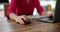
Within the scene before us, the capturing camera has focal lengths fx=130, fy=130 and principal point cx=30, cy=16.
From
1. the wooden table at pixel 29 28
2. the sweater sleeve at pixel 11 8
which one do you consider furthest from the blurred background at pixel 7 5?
the wooden table at pixel 29 28

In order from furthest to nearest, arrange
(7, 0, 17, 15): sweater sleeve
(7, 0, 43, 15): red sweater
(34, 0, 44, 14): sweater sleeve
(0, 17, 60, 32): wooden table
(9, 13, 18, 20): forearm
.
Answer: (34, 0, 44, 14): sweater sleeve → (7, 0, 43, 15): red sweater → (7, 0, 17, 15): sweater sleeve → (9, 13, 18, 20): forearm → (0, 17, 60, 32): wooden table

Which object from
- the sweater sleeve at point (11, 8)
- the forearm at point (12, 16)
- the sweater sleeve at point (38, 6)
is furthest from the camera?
the sweater sleeve at point (38, 6)

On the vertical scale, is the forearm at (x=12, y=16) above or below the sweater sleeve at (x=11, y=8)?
below

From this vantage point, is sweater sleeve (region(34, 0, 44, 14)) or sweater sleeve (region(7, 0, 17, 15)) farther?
sweater sleeve (region(34, 0, 44, 14))

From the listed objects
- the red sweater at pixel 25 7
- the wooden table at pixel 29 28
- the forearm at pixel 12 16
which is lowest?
the wooden table at pixel 29 28

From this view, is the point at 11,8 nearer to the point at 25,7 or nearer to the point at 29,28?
the point at 25,7

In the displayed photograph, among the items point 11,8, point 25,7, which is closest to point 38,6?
point 25,7

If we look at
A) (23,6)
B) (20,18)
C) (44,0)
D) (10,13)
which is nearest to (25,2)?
(23,6)

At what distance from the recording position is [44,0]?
414 cm

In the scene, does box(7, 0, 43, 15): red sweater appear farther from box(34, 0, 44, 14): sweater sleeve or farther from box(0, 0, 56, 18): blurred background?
box(0, 0, 56, 18): blurred background

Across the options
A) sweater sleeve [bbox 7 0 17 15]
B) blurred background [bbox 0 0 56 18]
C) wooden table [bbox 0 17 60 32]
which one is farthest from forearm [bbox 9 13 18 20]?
blurred background [bbox 0 0 56 18]

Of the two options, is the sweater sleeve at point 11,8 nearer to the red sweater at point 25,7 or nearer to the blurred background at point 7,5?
the red sweater at point 25,7

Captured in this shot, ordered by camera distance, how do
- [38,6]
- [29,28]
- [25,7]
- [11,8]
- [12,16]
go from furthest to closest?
[38,6] → [25,7] → [11,8] → [12,16] → [29,28]

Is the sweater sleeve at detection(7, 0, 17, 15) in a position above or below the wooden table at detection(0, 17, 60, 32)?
above
